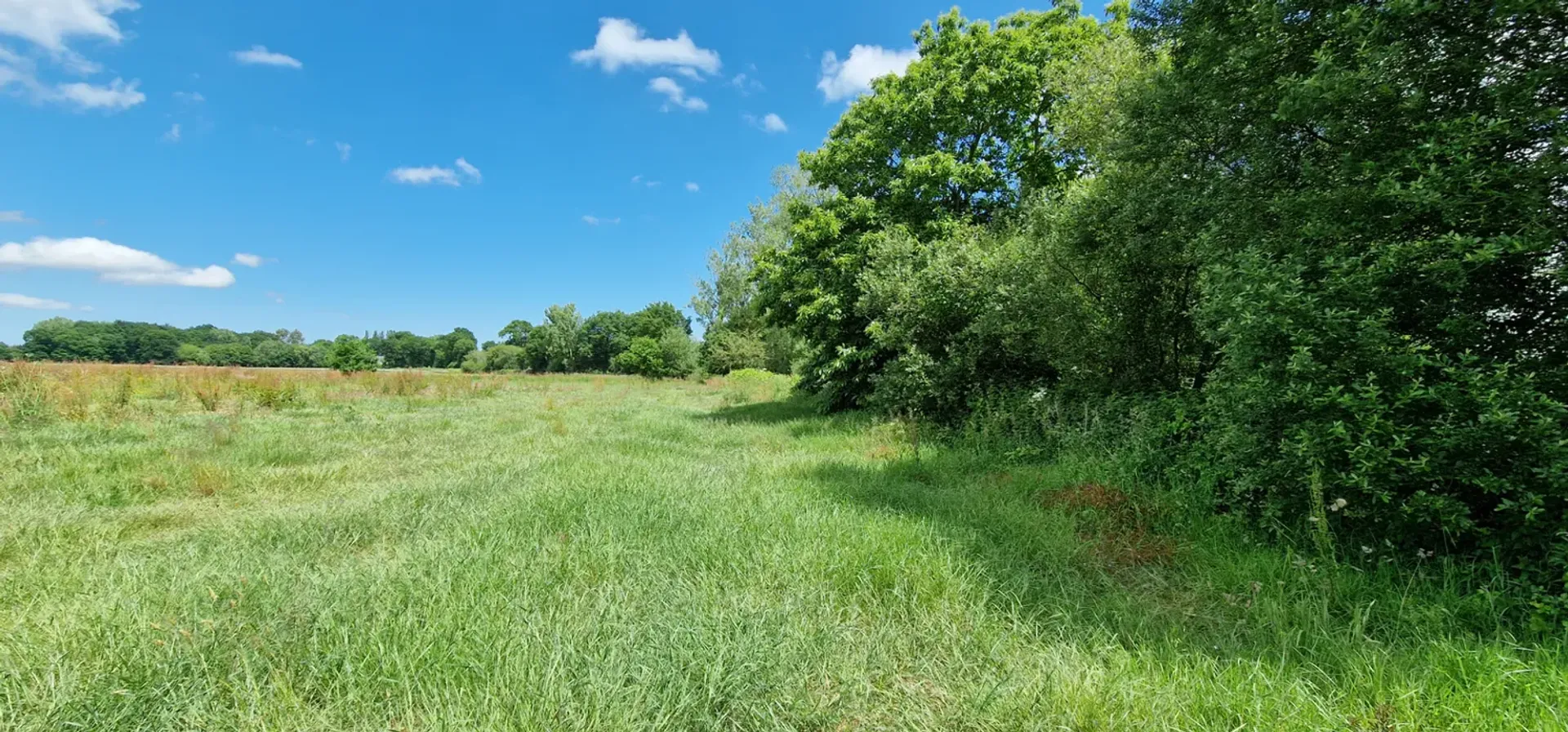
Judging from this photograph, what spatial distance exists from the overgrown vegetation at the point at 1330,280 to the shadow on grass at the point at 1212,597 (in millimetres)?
267

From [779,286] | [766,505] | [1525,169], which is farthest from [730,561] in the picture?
[779,286]

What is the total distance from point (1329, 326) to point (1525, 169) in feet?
3.68

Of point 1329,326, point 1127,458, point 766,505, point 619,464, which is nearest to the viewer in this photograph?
point 1329,326

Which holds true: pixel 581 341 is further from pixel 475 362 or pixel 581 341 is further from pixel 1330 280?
pixel 1330 280

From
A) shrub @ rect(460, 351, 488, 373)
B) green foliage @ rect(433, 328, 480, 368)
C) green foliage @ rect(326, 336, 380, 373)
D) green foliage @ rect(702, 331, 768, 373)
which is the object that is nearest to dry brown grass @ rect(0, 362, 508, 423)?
green foliage @ rect(326, 336, 380, 373)

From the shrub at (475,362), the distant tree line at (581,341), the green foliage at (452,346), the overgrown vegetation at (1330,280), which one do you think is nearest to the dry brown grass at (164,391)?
the overgrown vegetation at (1330,280)

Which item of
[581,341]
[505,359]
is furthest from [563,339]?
[505,359]

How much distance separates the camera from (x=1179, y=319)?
6.47m

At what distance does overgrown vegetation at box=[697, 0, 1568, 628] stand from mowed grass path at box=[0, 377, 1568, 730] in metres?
0.62

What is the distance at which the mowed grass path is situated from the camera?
1929 millimetres

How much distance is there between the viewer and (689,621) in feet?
8.40

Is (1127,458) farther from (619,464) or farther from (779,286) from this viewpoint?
(779,286)

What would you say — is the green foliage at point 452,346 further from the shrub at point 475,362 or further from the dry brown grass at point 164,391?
the dry brown grass at point 164,391

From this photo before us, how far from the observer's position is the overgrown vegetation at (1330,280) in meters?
2.81
